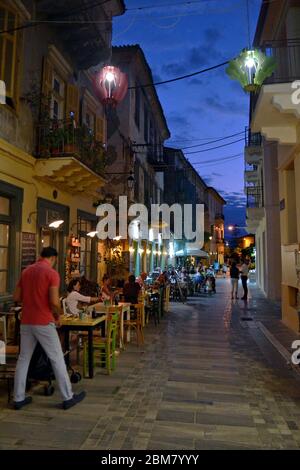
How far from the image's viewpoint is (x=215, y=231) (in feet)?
188

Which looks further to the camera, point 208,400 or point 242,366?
point 242,366

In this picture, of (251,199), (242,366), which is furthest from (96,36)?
(251,199)

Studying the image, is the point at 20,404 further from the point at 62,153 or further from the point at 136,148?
the point at 136,148

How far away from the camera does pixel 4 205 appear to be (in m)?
7.39

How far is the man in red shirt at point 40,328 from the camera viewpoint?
4477 millimetres

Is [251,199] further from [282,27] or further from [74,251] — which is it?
[74,251]

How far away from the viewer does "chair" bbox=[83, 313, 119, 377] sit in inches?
233

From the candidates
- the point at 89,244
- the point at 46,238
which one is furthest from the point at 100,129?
the point at 46,238

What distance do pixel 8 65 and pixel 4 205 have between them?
2.73 metres

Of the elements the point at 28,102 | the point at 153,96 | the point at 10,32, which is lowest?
the point at 28,102

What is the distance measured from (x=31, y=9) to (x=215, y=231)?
51228mm

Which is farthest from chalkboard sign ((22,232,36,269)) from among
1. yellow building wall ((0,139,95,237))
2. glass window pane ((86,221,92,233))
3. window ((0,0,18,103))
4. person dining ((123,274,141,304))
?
glass window pane ((86,221,92,233))

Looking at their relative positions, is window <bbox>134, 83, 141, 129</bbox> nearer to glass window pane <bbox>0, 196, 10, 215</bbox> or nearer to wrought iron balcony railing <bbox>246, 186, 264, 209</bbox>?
wrought iron balcony railing <bbox>246, 186, 264, 209</bbox>

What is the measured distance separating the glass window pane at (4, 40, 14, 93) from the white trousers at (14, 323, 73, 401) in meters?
5.04
